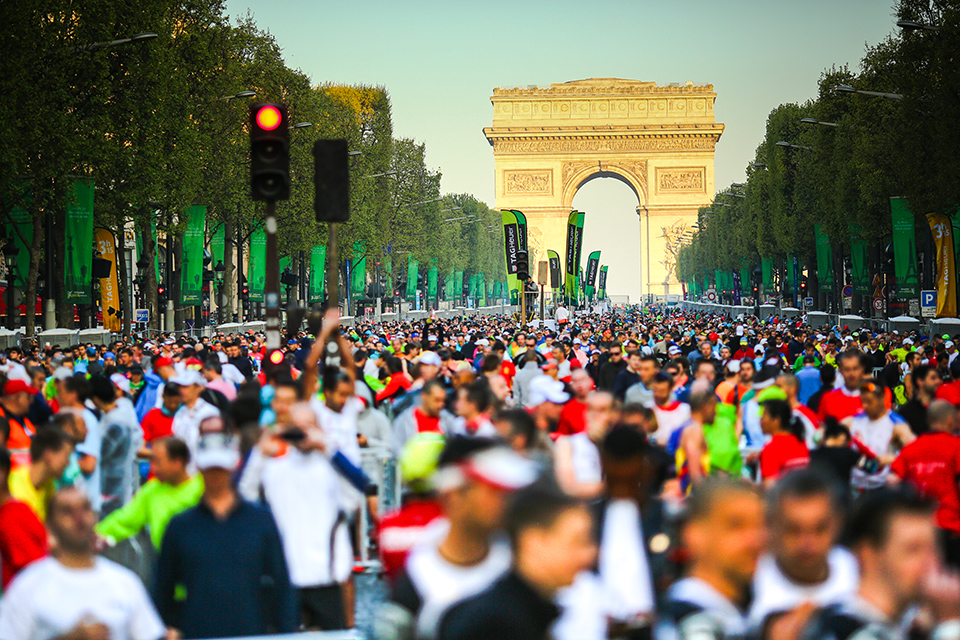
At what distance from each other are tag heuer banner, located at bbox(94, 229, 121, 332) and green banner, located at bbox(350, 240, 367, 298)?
20842 millimetres

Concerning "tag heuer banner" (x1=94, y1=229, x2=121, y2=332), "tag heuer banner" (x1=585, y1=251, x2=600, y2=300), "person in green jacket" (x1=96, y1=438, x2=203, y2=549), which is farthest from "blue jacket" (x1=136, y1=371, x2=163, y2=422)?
"tag heuer banner" (x1=585, y1=251, x2=600, y2=300)

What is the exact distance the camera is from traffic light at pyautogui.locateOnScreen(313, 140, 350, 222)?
36.1ft

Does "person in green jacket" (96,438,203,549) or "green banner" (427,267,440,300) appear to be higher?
"green banner" (427,267,440,300)

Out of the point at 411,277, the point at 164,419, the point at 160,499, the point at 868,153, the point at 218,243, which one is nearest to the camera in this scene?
the point at 160,499

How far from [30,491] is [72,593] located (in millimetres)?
2188

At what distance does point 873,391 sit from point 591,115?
357 ft

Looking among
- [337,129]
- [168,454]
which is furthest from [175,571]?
[337,129]

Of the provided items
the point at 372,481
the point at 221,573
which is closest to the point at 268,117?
the point at 372,481

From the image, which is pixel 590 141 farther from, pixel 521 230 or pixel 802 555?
pixel 802 555

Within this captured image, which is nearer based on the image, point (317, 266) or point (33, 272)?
point (33, 272)

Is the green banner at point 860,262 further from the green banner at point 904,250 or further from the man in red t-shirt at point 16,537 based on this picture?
the man in red t-shirt at point 16,537

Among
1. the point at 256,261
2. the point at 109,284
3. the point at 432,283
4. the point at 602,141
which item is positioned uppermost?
the point at 602,141

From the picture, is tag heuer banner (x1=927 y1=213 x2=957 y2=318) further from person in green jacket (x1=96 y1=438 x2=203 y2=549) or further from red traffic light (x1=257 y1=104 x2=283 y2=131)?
person in green jacket (x1=96 y1=438 x2=203 y2=549)

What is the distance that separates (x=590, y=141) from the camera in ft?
381
